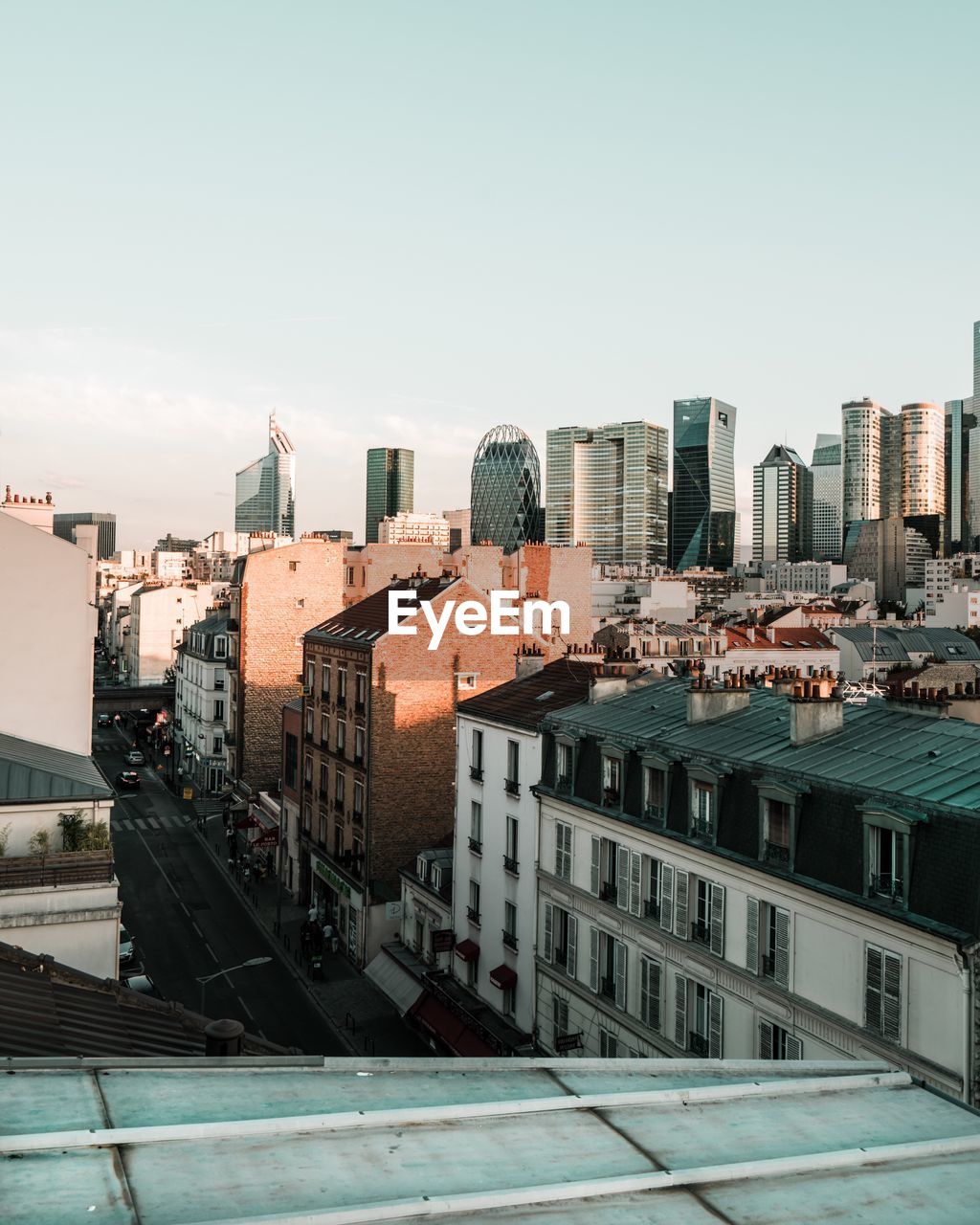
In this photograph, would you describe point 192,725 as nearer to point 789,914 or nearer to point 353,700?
point 353,700

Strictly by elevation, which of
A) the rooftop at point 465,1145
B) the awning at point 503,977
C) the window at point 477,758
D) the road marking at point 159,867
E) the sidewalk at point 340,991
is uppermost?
the rooftop at point 465,1145

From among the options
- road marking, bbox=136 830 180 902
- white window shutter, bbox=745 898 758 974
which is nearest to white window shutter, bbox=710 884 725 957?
white window shutter, bbox=745 898 758 974

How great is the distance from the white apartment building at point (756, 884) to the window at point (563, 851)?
0.07 metres

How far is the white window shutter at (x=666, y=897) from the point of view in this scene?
84.2 ft

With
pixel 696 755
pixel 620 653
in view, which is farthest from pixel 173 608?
pixel 696 755

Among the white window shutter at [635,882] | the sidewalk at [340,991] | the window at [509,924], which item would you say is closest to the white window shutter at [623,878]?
the white window shutter at [635,882]

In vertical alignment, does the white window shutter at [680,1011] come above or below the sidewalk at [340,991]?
above

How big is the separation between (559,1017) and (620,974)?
4420 millimetres

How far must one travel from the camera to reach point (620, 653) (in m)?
36.6

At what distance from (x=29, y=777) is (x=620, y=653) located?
19.8 meters

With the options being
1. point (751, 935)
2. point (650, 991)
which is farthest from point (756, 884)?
point (650, 991)

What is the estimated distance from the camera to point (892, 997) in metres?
18.8

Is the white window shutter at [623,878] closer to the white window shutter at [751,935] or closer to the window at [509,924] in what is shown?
the white window shutter at [751,935]

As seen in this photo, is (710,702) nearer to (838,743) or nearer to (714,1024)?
(838,743)
